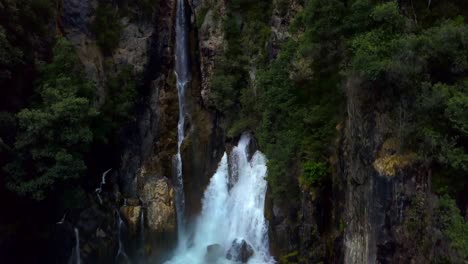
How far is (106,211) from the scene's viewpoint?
19.5 metres

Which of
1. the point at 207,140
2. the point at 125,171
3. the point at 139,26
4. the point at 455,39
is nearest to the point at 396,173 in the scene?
the point at 455,39

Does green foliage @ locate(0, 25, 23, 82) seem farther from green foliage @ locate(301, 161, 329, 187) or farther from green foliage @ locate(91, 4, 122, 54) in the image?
green foliage @ locate(301, 161, 329, 187)

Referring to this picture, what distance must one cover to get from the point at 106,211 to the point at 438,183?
1506 cm

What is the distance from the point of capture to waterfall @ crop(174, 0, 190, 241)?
21.3 meters

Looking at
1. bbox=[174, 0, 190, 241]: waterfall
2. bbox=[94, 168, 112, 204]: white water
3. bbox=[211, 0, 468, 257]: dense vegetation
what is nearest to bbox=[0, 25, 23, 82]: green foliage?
bbox=[94, 168, 112, 204]: white water

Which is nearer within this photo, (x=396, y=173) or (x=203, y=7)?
(x=396, y=173)

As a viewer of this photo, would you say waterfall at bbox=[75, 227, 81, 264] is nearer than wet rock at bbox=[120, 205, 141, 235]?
Yes

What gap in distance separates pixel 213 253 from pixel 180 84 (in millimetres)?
10056

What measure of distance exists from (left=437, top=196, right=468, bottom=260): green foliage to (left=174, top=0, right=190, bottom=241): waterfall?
14008 mm

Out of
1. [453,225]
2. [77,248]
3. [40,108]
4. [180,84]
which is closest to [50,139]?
[40,108]

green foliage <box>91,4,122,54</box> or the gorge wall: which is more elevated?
green foliage <box>91,4,122,54</box>

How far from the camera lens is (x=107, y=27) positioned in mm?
22562

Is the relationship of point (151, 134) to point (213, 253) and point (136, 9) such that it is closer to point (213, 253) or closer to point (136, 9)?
point (136, 9)

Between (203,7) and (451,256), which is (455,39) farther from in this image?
(203,7)
